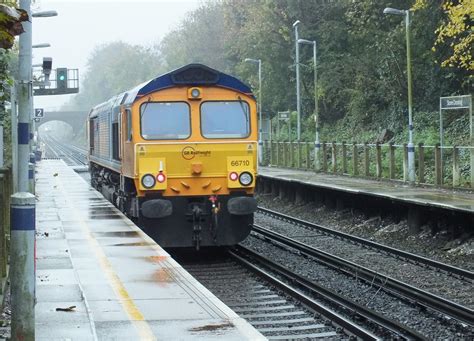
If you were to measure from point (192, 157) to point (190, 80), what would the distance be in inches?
57.0

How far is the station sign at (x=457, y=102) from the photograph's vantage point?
878 inches

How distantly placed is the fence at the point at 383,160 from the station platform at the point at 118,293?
9.31 m

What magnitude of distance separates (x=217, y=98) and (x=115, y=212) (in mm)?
5658

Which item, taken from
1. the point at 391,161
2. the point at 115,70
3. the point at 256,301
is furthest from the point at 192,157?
the point at 115,70

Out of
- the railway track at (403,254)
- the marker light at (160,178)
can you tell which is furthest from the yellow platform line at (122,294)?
the railway track at (403,254)

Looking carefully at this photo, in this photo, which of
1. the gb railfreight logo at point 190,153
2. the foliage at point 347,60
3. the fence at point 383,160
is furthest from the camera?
the foliage at point 347,60

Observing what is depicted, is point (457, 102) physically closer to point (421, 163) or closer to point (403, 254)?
point (421, 163)

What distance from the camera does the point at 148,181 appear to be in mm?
15156

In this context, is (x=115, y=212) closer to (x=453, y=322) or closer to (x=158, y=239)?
(x=158, y=239)

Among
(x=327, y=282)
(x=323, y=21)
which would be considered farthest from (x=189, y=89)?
(x=323, y=21)

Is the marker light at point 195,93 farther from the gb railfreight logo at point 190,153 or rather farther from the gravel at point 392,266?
the gravel at point 392,266

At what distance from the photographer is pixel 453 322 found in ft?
33.7

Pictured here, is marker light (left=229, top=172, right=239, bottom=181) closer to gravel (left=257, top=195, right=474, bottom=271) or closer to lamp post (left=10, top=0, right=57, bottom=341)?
gravel (left=257, top=195, right=474, bottom=271)

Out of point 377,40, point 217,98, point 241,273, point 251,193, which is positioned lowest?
point 241,273
